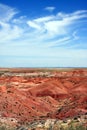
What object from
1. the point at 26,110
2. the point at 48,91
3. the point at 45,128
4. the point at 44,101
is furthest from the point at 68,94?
the point at 45,128

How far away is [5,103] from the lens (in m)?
36.3

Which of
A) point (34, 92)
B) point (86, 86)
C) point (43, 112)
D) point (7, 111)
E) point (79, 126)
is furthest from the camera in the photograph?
point (86, 86)

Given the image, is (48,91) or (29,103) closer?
(29,103)

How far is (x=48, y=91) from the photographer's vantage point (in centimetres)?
5488

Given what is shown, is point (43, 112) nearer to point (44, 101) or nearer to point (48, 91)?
point (44, 101)

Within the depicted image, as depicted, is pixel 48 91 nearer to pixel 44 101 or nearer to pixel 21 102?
pixel 44 101

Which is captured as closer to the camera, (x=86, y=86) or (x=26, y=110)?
(x=26, y=110)

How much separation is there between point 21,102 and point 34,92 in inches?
634

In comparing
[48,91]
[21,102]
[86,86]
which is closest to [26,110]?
[21,102]

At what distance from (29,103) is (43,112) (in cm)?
253

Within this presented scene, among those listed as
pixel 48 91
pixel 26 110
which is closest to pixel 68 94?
pixel 48 91

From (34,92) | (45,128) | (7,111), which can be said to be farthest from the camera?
(34,92)

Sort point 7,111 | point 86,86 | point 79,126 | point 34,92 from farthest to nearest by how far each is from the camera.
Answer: point 86,86 → point 34,92 → point 7,111 → point 79,126

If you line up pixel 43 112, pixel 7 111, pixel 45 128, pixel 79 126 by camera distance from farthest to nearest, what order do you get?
pixel 43 112
pixel 7 111
pixel 45 128
pixel 79 126
